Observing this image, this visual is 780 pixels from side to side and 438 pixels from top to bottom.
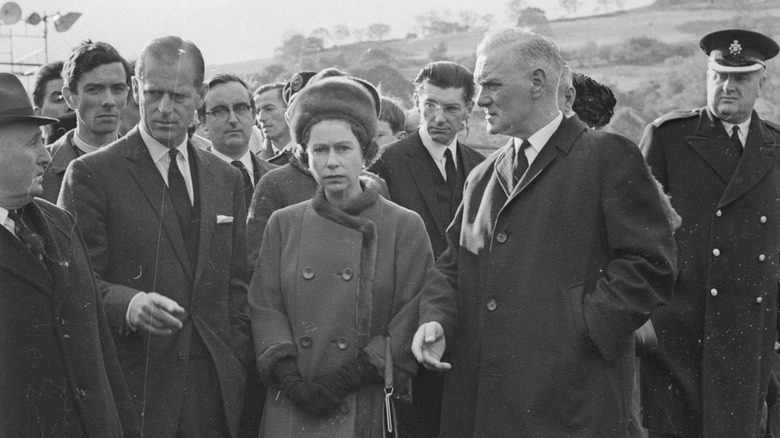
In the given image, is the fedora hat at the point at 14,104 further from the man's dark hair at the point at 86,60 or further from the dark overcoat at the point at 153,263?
the man's dark hair at the point at 86,60

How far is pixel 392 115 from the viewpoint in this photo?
8836 millimetres

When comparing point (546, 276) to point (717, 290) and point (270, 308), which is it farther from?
point (717, 290)

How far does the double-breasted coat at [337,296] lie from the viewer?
526 centimetres

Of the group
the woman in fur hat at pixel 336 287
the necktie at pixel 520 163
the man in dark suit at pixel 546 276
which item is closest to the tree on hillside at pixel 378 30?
the woman in fur hat at pixel 336 287

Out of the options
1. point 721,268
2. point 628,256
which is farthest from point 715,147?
point 628,256

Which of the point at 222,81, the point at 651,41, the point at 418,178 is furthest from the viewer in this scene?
the point at 651,41

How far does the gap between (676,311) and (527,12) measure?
3417 mm

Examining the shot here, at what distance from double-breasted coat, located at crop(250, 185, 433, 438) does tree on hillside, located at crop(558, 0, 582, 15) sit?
4563 mm

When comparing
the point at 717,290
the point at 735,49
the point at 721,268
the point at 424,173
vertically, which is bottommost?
the point at 717,290

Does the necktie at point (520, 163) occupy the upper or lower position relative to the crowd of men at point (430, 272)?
upper

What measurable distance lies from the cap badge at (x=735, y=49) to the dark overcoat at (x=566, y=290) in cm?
251

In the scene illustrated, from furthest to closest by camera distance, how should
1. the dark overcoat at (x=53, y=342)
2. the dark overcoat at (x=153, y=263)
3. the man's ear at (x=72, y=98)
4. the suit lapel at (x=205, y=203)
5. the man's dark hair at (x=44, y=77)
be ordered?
the man's dark hair at (x=44, y=77)
the man's ear at (x=72, y=98)
the suit lapel at (x=205, y=203)
the dark overcoat at (x=153, y=263)
the dark overcoat at (x=53, y=342)

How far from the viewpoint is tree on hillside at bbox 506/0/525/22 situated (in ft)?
31.7

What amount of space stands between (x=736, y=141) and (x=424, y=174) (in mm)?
1765
